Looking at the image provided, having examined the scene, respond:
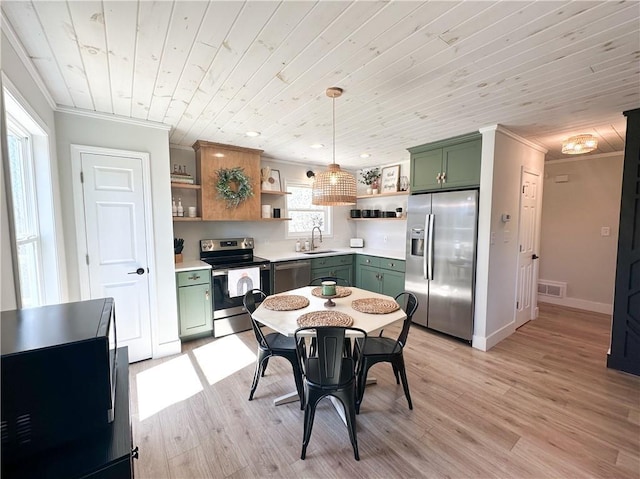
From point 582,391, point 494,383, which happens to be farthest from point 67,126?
point 582,391

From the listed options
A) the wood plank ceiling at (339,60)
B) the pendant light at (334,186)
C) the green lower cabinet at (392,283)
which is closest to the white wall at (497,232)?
the wood plank ceiling at (339,60)

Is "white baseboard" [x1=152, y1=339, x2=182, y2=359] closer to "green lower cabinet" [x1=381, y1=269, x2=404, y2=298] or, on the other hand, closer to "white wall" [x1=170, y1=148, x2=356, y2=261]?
"white wall" [x1=170, y1=148, x2=356, y2=261]

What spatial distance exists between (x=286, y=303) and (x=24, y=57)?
220 centimetres

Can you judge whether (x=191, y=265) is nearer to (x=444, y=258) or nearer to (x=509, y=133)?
(x=444, y=258)

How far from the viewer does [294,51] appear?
157 cm

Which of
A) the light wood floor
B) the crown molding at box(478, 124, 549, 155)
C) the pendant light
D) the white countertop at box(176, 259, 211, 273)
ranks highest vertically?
the crown molding at box(478, 124, 549, 155)

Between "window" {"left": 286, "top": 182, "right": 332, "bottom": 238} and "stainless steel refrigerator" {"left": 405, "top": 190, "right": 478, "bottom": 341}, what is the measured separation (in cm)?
177

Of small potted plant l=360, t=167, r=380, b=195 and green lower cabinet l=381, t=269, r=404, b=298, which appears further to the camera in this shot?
small potted plant l=360, t=167, r=380, b=195

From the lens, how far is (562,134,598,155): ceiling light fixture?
115 inches

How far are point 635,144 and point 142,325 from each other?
4.86 m

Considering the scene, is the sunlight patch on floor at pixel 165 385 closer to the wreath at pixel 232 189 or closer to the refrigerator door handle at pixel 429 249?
the wreath at pixel 232 189

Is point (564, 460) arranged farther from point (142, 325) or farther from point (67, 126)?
point (67, 126)

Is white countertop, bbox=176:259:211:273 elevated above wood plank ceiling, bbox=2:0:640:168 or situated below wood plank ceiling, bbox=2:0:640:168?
below

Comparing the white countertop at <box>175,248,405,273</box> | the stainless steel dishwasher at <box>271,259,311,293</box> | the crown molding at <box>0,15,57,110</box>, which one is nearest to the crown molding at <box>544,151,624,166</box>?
the white countertop at <box>175,248,405,273</box>
